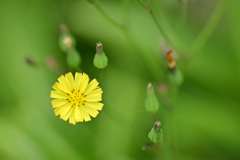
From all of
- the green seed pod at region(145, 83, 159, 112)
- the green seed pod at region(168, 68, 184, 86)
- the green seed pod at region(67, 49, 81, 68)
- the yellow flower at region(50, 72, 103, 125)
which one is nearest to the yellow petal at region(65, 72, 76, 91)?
the yellow flower at region(50, 72, 103, 125)

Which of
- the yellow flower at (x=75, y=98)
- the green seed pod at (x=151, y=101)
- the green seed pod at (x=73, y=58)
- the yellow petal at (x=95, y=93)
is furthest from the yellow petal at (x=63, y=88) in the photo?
the green seed pod at (x=151, y=101)

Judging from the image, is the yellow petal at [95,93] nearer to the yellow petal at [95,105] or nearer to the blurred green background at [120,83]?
the yellow petal at [95,105]

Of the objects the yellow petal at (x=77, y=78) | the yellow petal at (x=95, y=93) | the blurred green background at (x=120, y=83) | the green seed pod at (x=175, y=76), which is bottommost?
the yellow petal at (x=95, y=93)

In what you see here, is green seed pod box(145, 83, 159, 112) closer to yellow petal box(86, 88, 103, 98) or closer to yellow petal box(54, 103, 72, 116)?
yellow petal box(86, 88, 103, 98)

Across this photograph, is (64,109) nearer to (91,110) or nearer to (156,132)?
(91,110)

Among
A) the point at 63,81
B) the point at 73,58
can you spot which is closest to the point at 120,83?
the point at 73,58

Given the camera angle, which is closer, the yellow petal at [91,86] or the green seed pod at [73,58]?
the yellow petal at [91,86]

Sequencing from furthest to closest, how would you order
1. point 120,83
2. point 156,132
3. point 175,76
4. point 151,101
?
point 120,83
point 175,76
point 151,101
point 156,132
